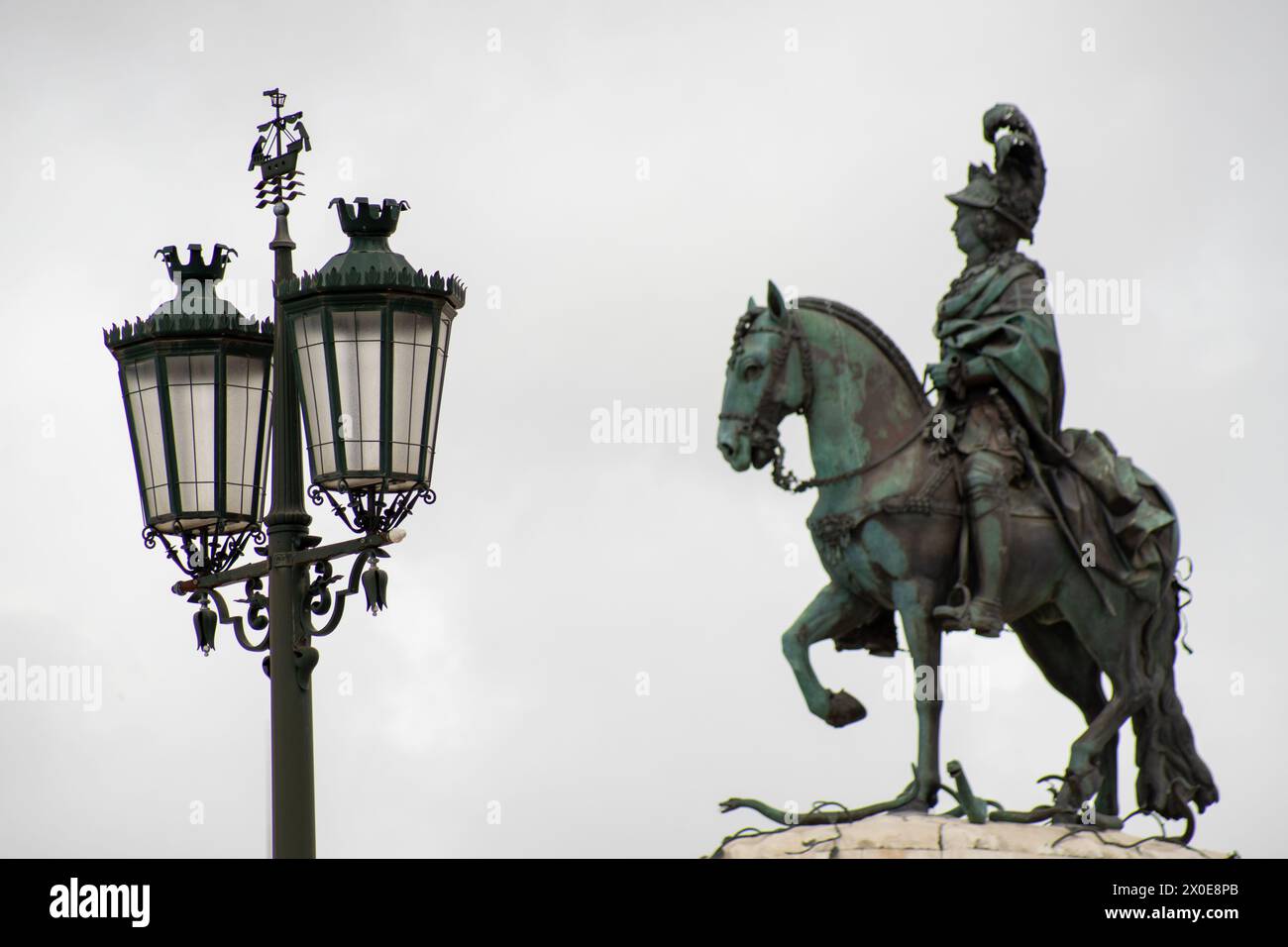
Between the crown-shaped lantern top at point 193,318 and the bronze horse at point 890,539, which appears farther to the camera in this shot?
the bronze horse at point 890,539

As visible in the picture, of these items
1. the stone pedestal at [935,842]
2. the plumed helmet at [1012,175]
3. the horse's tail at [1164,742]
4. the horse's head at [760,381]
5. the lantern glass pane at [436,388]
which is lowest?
the stone pedestal at [935,842]

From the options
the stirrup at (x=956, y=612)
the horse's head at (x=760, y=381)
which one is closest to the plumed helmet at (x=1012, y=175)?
the horse's head at (x=760, y=381)

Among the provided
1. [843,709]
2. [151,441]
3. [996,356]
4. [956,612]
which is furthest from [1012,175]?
[151,441]

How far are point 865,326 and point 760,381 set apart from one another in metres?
0.81

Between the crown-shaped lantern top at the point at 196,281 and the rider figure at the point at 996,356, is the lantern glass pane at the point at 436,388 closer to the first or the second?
the crown-shaped lantern top at the point at 196,281

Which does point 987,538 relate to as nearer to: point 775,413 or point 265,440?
point 775,413

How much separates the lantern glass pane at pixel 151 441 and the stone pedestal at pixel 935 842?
4.13 metres

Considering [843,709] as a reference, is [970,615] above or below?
above

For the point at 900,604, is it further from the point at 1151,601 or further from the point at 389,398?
the point at 389,398

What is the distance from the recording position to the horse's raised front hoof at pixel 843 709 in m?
15.9

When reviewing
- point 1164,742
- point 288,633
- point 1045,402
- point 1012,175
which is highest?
point 1012,175

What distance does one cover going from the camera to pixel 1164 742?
55.2ft

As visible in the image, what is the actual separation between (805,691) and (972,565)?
1.25 metres

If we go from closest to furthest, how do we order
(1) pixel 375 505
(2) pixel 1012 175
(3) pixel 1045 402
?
(1) pixel 375 505 → (3) pixel 1045 402 → (2) pixel 1012 175
